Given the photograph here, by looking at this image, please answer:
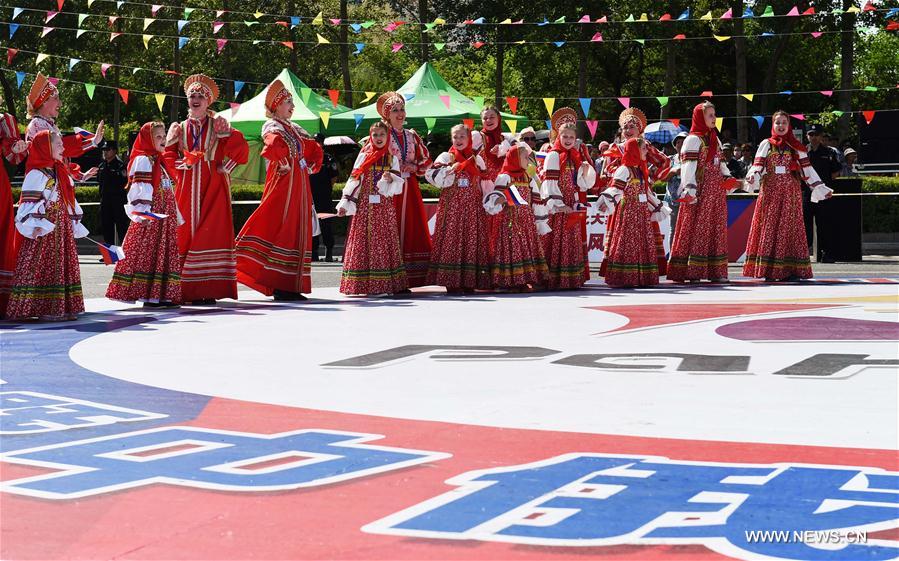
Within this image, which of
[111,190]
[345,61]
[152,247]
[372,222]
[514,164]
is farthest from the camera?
[345,61]

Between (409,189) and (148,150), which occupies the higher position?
(148,150)

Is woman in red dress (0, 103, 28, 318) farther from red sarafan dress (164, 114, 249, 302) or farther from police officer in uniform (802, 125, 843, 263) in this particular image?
police officer in uniform (802, 125, 843, 263)

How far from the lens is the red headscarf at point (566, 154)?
13969 mm

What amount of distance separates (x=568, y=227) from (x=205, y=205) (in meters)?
3.88

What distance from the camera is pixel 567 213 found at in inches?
548

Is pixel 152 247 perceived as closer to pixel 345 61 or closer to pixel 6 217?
pixel 6 217

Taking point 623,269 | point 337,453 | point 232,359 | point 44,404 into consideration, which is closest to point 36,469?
point 337,453

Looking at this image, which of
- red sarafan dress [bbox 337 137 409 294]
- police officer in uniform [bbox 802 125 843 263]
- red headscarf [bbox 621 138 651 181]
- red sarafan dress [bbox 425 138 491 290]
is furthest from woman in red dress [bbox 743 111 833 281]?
police officer in uniform [bbox 802 125 843 263]

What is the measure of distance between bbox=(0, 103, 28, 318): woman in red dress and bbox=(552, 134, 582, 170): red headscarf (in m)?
5.62

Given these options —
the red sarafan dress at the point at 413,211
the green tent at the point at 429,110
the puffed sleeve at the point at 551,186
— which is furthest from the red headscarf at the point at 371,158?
the green tent at the point at 429,110

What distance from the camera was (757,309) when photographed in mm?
11289

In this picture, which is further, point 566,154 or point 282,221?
point 566,154

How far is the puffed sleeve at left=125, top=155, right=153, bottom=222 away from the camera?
11.5 metres

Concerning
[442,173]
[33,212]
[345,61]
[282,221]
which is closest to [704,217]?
[442,173]
